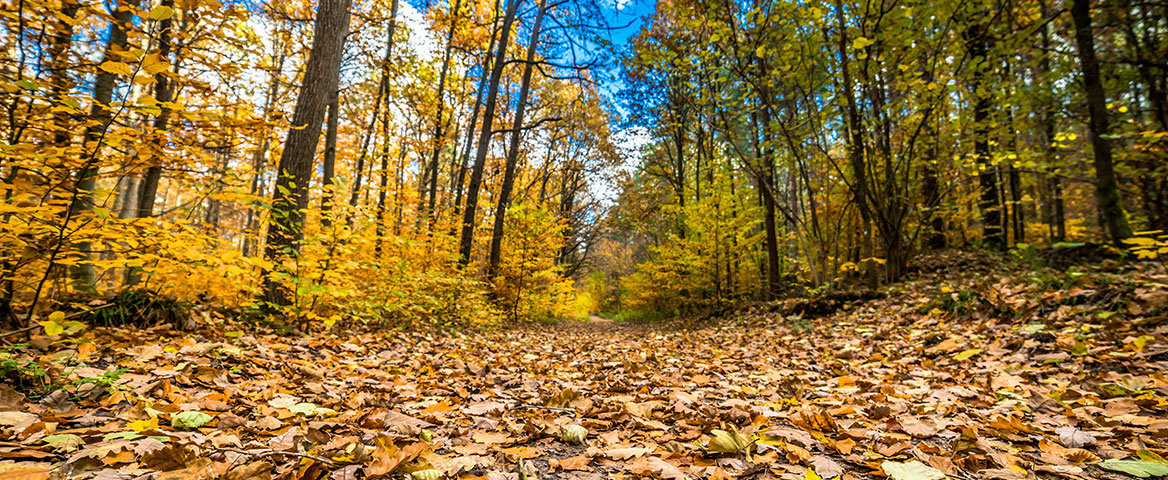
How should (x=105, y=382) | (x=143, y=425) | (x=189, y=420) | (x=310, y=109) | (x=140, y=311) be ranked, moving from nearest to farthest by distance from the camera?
(x=143, y=425) < (x=189, y=420) < (x=105, y=382) < (x=140, y=311) < (x=310, y=109)

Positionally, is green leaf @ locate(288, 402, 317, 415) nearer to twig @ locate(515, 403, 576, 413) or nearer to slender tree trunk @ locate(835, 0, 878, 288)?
twig @ locate(515, 403, 576, 413)

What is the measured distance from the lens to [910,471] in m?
1.26

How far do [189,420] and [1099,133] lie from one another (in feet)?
26.2

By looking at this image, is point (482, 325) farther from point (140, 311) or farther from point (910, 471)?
point (910, 471)

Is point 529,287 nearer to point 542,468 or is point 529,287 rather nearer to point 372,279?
point 372,279

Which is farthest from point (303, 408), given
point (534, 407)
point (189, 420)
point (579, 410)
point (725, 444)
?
point (725, 444)

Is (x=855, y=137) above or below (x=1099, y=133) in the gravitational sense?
above

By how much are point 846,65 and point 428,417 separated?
21.4 ft

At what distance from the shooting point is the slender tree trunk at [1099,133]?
4.59m

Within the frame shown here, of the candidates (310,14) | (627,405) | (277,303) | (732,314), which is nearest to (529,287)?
(732,314)

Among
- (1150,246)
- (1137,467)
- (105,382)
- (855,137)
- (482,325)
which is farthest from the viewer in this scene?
(482,325)

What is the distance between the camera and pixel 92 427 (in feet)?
4.72

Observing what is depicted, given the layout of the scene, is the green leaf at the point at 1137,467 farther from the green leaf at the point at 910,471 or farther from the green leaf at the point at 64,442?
the green leaf at the point at 64,442

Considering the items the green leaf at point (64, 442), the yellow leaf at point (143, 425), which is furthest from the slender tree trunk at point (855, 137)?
the green leaf at point (64, 442)
